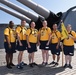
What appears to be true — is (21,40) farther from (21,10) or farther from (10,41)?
(21,10)

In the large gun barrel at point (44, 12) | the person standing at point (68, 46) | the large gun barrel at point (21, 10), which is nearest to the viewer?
A: the person standing at point (68, 46)

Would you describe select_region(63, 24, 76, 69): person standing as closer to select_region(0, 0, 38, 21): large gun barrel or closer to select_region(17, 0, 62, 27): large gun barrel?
select_region(17, 0, 62, 27): large gun barrel

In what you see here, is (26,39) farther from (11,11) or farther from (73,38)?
(11,11)

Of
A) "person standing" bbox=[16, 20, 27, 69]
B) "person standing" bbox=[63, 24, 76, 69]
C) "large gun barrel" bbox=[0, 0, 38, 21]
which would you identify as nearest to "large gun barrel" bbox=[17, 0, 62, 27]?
"large gun barrel" bbox=[0, 0, 38, 21]

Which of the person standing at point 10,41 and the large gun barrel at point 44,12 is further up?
the large gun barrel at point 44,12

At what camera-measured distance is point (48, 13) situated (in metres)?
17.8

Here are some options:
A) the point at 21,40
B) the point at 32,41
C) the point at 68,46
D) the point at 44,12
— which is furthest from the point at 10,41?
the point at 44,12

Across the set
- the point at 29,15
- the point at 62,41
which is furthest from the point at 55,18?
the point at 62,41

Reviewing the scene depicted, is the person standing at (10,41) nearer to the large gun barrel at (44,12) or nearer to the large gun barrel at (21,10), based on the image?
the large gun barrel at (44,12)

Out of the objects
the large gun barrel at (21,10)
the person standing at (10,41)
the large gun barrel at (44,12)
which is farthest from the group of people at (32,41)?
the large gun barrel at (21,10)

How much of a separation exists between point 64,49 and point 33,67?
1.31m

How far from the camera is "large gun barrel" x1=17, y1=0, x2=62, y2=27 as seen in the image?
16.4m

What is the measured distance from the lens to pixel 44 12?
57.4 feet

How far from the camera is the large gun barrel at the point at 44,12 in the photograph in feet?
53.9
